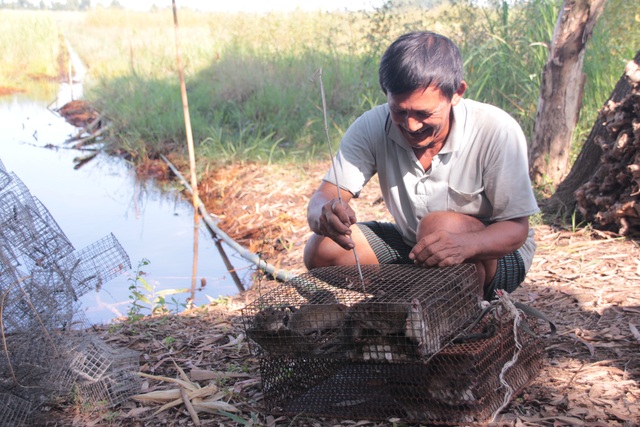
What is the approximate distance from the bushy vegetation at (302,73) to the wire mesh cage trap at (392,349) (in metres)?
1.74

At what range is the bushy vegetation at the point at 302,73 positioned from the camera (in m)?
6.06

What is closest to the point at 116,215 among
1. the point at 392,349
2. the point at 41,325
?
the point at 41,325

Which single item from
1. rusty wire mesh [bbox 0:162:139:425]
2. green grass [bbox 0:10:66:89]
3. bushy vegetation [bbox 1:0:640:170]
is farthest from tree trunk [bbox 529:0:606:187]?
green grass [bbox 0:10:66:89]

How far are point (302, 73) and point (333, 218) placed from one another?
7.29 m

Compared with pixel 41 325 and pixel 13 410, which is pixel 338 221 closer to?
pixel 41 325

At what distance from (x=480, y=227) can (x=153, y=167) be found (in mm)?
6210

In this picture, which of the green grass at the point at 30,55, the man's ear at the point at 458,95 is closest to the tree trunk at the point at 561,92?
the man's ear at the point at 458,95

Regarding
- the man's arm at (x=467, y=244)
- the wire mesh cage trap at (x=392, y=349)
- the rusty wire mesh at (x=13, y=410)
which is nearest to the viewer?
the wire mesh cage trap at (x=392, y=349)

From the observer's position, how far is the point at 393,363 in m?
2.18

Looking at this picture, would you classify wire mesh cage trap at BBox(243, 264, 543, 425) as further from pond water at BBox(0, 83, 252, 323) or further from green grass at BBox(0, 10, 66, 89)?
green grass at BBox(0, 10, 66, 89)

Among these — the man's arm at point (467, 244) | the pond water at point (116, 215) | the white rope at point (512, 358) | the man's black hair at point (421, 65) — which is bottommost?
the pond water at point (116, 215)

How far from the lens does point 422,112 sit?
2.46 meters

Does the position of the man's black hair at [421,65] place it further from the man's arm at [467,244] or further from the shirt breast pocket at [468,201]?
the man's arm at [467,244]

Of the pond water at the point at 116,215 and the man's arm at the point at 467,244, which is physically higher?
the man's arm at the point at 467,244
